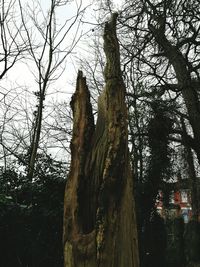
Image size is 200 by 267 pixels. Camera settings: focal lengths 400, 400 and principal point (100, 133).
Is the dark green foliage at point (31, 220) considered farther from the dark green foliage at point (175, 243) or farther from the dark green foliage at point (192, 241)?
the dark green foliage at point (192, 241)

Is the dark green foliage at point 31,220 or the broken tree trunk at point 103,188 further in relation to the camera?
the dark green foliage at point 31,220

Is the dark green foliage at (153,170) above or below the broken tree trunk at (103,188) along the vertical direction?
above

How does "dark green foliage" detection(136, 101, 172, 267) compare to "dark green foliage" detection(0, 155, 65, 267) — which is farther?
"dark green foliage" detection(136, 101, 172, 267)

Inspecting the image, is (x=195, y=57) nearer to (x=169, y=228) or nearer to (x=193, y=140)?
(x=193, y=140)

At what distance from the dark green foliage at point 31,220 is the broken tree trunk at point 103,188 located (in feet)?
14.4

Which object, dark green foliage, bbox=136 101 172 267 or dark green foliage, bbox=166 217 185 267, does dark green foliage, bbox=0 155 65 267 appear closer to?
dark green foliage, bbox=136 101 172 267

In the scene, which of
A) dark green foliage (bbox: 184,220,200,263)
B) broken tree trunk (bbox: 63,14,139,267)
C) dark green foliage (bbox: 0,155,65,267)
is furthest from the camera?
dark green foliage (bbox: 184,220,200,263)

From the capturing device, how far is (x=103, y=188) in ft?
11.4

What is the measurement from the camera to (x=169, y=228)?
16922 mm

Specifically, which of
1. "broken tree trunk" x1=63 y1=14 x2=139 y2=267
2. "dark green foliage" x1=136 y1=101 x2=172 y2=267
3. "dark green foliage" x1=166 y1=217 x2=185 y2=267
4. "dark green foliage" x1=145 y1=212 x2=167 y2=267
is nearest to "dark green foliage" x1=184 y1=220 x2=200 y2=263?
"dark green foliage" x1=166 y1=217 x2=185 y2=267

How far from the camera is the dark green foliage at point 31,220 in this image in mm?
7896

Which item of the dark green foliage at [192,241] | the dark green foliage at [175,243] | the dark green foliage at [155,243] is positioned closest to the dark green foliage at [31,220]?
the dark green foliage at [155,243]

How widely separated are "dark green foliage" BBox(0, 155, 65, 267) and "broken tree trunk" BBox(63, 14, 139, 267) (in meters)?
4.38

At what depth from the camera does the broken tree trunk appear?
3396 millimetres
